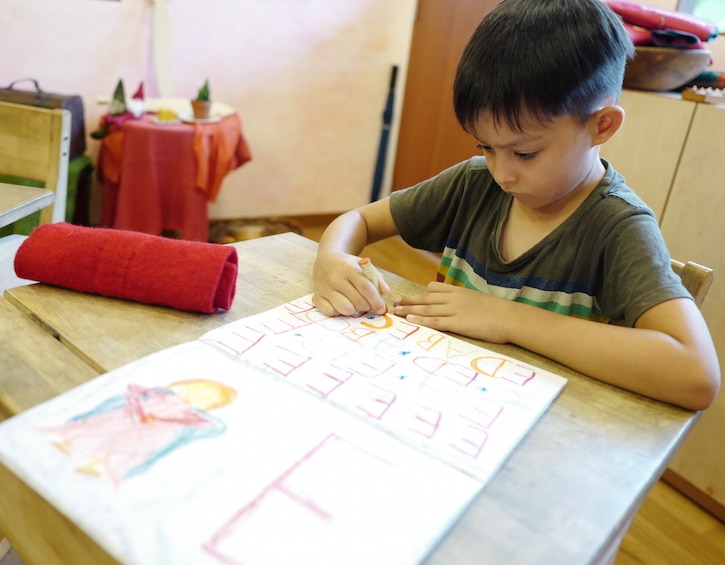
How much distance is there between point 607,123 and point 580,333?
278 millimetres

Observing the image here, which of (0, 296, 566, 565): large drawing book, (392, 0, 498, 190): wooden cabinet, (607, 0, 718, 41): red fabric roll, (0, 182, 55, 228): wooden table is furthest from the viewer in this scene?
(392, 0, 498, 190): wooden cabinet

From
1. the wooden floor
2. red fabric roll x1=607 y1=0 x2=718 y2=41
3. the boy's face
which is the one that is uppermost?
red fabric roll x1=607 y1=0 x2=718 y2=41

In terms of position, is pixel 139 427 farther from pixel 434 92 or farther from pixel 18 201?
pixel 434 92

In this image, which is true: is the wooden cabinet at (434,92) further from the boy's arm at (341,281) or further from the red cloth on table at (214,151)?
the boy's arm at (341,281)

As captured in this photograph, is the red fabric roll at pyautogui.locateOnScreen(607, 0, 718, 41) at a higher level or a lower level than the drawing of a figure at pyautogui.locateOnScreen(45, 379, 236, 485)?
higher

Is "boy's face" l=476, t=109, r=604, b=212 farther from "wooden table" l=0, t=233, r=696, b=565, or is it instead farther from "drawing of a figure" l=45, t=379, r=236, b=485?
"drawing of a figure" l=45, t=379, r=236, b=485

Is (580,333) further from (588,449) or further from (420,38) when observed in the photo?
(420,38)

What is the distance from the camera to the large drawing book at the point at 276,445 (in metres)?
0.38

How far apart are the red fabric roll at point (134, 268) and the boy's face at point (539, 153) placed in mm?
350

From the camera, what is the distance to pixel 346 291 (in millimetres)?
718

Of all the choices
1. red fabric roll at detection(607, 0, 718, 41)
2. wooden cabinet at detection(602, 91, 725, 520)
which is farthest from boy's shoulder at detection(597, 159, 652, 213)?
red fabric roll at detection(607, 0, 718, 41)

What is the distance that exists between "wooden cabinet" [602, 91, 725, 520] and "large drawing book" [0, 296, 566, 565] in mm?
965

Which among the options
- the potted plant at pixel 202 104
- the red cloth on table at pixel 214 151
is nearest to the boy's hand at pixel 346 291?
the red cloth on table at pixel 214 151

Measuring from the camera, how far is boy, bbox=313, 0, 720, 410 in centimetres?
64
